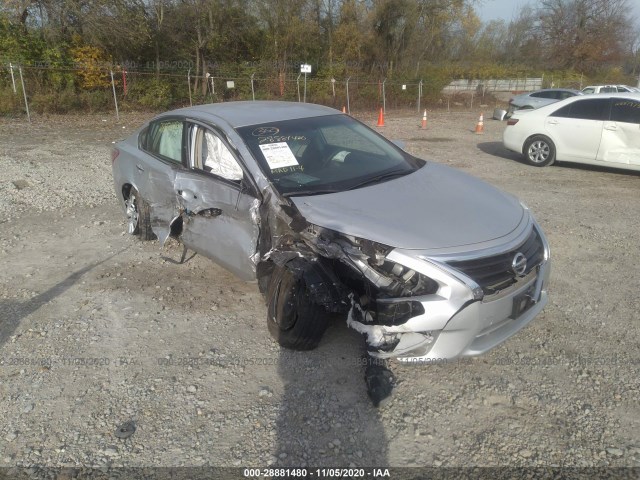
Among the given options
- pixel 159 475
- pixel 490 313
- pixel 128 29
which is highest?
pixel 128 29

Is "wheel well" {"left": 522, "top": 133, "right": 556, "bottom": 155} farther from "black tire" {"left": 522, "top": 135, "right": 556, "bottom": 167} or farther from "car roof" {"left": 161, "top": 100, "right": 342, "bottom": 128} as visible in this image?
"car roof" {"left": 161, "top": 100, "right": 342, "bottom": 128}

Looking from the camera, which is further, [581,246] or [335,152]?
[581,246]

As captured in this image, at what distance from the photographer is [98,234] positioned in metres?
5.97

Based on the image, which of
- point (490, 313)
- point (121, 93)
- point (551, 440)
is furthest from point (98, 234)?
point (121, 93)

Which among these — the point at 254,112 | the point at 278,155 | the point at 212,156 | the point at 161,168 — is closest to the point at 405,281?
the point at 278,155

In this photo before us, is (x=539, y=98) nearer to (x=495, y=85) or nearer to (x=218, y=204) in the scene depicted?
(x=495, y=85)

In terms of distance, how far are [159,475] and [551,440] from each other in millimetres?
2109

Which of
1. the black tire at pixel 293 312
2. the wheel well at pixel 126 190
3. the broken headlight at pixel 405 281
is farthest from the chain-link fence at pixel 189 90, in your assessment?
the broken headlight at pixel 405 281

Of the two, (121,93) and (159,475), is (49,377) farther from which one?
(121,93)

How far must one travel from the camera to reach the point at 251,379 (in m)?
3.33

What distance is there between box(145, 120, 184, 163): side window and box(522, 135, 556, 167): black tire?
7773 millimetres

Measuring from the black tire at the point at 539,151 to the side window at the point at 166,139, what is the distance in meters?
7.77

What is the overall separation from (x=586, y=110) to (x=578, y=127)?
12.7 inches

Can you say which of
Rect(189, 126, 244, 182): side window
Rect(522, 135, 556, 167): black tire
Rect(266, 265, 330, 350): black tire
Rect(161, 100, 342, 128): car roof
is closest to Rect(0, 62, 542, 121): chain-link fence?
Rect(522, 135, 556, 167): black tire
